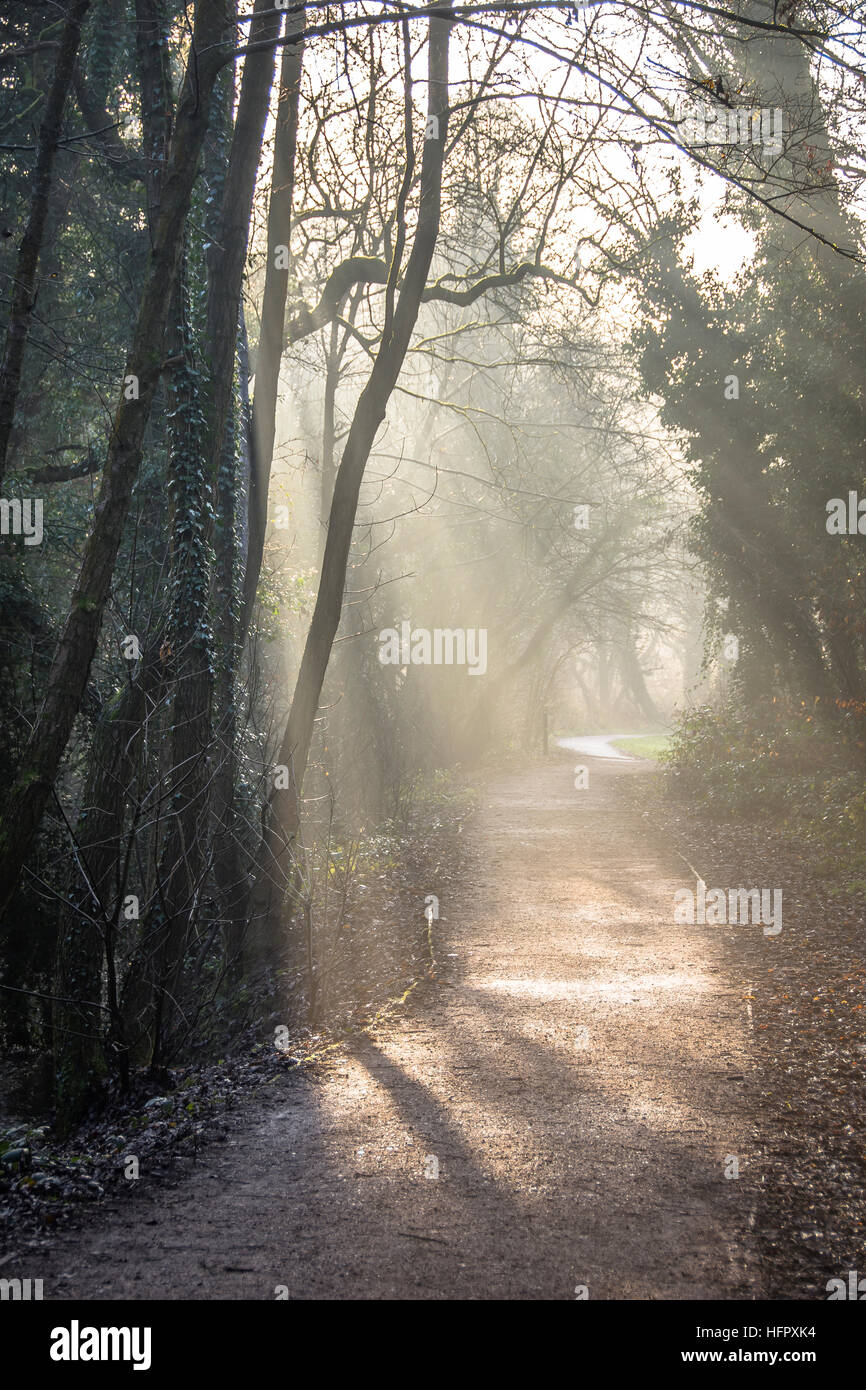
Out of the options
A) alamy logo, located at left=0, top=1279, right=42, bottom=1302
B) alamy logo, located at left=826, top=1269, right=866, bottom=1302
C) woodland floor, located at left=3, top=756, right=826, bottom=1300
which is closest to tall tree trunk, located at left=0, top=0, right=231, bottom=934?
woodland floor, located at left=3, top=756, right=826, bottom=1300

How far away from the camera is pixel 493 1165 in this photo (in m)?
4.91

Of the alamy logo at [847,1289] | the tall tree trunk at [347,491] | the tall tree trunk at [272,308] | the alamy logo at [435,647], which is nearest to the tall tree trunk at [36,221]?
the tall tree trunk at [272,308]

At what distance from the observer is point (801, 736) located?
17.7 meters

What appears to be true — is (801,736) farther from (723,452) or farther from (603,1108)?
(603,1108)

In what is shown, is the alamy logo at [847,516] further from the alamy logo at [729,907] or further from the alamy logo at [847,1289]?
the alamy logo at [847,1289]

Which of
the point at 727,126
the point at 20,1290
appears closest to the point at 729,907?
the point at 727,126

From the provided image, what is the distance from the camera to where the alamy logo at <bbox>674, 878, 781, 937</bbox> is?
34.9 feet

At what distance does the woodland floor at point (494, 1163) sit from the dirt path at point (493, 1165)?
1cm

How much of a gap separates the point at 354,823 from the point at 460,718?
1402 cm

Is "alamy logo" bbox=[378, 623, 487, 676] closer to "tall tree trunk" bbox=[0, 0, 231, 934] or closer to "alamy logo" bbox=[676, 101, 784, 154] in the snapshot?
"alamy logo" bbox=[676, 101, 784, 154]

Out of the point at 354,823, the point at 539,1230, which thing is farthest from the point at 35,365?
the point at 539,1230

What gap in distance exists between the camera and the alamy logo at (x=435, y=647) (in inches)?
894

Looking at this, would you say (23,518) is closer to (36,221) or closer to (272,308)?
(272,308)
